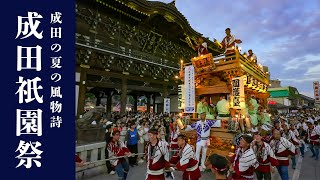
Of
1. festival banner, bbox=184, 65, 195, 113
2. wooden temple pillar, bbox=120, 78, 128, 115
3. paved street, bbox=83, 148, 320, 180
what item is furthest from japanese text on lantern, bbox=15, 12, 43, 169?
wooden temple pillar, bbox=120, 78, 128, 115

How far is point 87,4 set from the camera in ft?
46.7

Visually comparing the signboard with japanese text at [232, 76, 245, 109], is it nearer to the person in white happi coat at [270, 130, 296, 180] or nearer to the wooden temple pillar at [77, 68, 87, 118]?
the person in white happi coat at [270, 130, 296, 180]

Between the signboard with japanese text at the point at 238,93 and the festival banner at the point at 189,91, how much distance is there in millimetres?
1581

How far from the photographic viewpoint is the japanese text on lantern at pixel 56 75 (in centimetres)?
441

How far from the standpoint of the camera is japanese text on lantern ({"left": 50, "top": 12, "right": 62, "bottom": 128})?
441 cm

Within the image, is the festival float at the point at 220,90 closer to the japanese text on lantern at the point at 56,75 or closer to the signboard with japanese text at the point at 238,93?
the signboard with japanese text at the point at 238,93

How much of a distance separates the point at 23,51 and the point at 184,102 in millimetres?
5556

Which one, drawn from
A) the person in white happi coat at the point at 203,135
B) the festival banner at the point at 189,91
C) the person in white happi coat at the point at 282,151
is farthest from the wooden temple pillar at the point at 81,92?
the person in white happi coat at the point at 282,151

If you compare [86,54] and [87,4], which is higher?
[87,4]

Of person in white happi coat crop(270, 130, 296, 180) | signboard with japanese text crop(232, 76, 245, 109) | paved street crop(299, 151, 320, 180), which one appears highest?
signboard with japanese text crop(232, 76, 245, 109)

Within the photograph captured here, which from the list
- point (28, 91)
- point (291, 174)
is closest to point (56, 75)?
point (28, 91)

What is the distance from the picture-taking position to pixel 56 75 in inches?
178

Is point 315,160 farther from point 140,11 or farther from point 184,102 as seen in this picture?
point 140,11

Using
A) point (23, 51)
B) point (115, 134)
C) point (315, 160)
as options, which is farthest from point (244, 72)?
point (23, 51)
